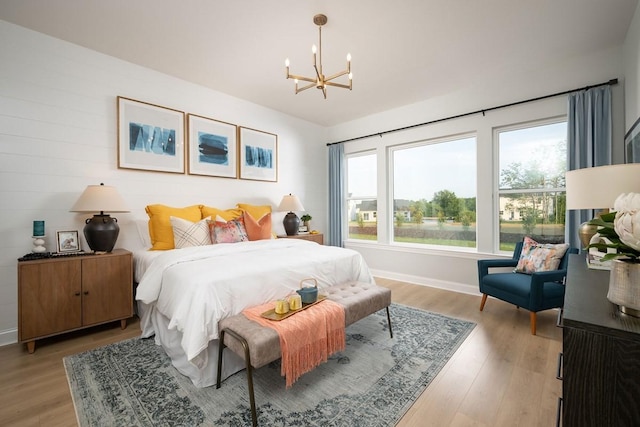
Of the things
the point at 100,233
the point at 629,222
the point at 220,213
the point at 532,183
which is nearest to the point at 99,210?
the point at 100,233

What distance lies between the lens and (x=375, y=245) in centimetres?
485

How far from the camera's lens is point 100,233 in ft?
8.70

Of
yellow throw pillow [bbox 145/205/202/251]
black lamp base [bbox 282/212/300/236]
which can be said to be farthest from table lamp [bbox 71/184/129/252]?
black lamp base [bbox 282/212/300/236]

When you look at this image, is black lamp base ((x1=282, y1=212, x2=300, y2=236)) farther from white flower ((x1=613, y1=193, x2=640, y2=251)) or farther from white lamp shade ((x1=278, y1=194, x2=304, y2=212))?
white flower ((x1=613, y1=193, x2=640, y2=251))

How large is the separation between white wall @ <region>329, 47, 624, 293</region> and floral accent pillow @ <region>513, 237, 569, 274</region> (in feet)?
1.94

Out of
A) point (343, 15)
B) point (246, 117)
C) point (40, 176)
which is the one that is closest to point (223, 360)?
point (40, 176)

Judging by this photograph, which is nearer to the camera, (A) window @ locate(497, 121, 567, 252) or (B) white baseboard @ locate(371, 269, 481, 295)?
(A) window @ locate(497, 121, 567, 252)

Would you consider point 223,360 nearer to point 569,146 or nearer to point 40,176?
point 40,176

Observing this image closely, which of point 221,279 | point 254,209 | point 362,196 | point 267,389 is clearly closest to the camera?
point 267,389

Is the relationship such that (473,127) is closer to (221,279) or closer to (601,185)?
(601,185)

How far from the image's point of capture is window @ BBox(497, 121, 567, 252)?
10.6ft

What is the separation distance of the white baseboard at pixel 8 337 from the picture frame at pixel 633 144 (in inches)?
218

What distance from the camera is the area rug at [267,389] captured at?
5.11ft

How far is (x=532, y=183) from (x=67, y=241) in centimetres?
518
